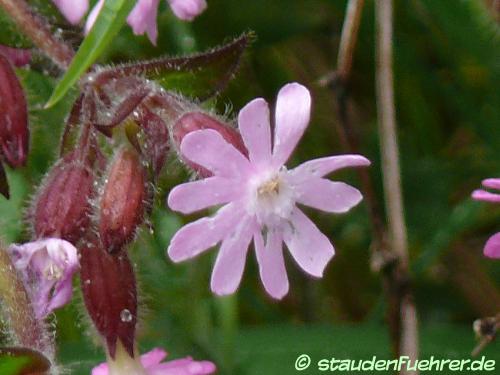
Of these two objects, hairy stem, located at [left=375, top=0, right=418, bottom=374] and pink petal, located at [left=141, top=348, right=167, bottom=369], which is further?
hairy stem, located at [left=375, top=0, right=418, bottom=374]

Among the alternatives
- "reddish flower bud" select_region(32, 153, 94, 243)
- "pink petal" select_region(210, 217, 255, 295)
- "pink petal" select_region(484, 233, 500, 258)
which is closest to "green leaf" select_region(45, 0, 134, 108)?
"reddish flower bud" select_region(32, 153, 94, 243)

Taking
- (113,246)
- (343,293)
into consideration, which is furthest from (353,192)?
(343,293)

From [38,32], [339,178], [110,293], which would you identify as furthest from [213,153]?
[339,178]

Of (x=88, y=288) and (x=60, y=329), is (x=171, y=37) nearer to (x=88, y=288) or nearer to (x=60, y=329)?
(x=60, y=329)

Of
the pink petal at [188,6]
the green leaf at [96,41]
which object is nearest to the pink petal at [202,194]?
the green leaf at [96,41]

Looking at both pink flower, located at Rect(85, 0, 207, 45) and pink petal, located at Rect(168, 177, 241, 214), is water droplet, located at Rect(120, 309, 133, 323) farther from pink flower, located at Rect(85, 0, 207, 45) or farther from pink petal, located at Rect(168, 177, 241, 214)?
pink flower, located at Rect(85, 0, 207, 45)

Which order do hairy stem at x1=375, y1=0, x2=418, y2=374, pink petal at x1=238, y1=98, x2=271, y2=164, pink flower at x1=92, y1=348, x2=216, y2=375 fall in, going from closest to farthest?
pink petal at x1=238, y1=98, x2=271, y2=164 < pink flower at x1=92, y1=348, x2=216, y2=375 < hairy stem at x1=375, y1=0, x2=418, y2=374
